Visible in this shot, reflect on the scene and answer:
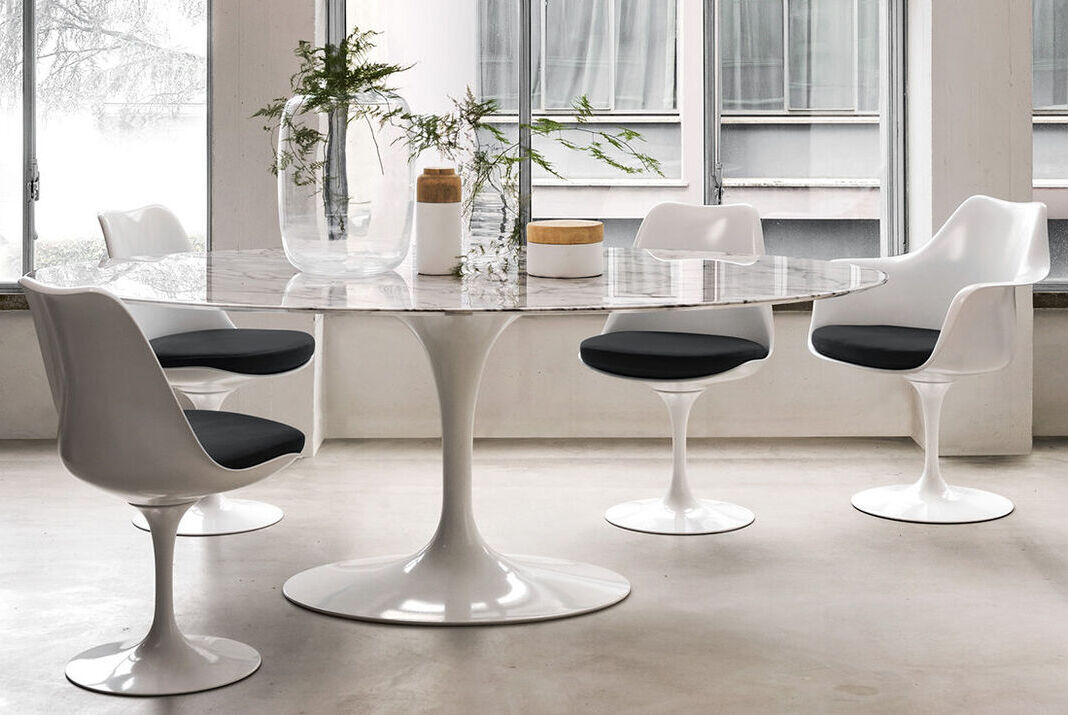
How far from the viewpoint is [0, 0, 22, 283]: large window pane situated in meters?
5.54

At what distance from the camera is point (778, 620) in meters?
3.31

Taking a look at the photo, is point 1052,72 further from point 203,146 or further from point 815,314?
point 203,146

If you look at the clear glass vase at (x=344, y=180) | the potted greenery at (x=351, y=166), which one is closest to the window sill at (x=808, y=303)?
the potted greenery at (x=351, y=166)

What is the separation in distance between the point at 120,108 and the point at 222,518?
2207 millimetres

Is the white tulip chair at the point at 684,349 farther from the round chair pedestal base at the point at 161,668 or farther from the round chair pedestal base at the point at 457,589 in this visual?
the round chair pedestal base at the point at 161,668

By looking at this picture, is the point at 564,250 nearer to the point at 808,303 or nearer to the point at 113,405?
the point at 113,405

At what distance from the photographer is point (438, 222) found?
3373 millimetres

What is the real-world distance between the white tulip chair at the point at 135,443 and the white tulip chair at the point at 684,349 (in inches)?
58.1

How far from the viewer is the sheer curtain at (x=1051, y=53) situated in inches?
218

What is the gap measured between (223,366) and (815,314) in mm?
2008

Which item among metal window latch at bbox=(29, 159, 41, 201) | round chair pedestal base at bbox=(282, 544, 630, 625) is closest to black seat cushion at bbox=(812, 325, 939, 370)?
round chair pedestal base at bbox=(282, 544, 630, 625)

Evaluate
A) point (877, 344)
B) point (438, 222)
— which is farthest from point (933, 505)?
point (438, 222)

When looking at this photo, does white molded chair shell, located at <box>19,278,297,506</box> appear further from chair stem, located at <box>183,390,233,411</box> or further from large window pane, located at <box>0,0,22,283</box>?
large window pane, located at <box>0,0,22,283</box>

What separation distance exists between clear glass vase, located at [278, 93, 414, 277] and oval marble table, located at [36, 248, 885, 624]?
10 centimetres
